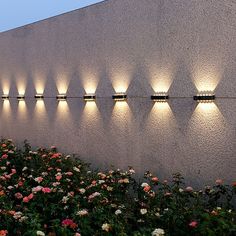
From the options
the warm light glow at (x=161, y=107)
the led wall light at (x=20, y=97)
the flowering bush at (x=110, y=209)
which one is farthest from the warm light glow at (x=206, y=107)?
the led wall light at (x=20, y=97)

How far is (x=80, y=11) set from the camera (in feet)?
26.6

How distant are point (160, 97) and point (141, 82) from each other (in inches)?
23.8

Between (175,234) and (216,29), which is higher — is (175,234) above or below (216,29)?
below

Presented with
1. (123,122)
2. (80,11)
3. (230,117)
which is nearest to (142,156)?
(123,122)

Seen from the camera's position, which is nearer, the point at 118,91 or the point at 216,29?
the point at 216,29

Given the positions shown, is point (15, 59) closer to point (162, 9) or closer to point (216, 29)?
point (162, 9)

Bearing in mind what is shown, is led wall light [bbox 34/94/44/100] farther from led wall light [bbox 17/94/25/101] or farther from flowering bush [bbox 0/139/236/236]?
flowering bush [bbox 0/139/236/236]

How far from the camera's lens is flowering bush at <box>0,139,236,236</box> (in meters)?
3.90

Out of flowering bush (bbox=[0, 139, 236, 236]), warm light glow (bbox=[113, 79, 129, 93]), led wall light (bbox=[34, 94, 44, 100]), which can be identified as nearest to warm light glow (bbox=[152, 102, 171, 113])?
warm light glow (bbox=[113, 79, 129, 93])

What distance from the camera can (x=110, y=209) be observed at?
182 inches

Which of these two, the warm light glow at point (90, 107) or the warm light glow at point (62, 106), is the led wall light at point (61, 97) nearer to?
the warm light glow at point (62, 106)

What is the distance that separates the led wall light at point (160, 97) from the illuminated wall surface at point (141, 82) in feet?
0.27

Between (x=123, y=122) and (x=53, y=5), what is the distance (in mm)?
119548

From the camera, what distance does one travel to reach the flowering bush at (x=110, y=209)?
12.8ft
